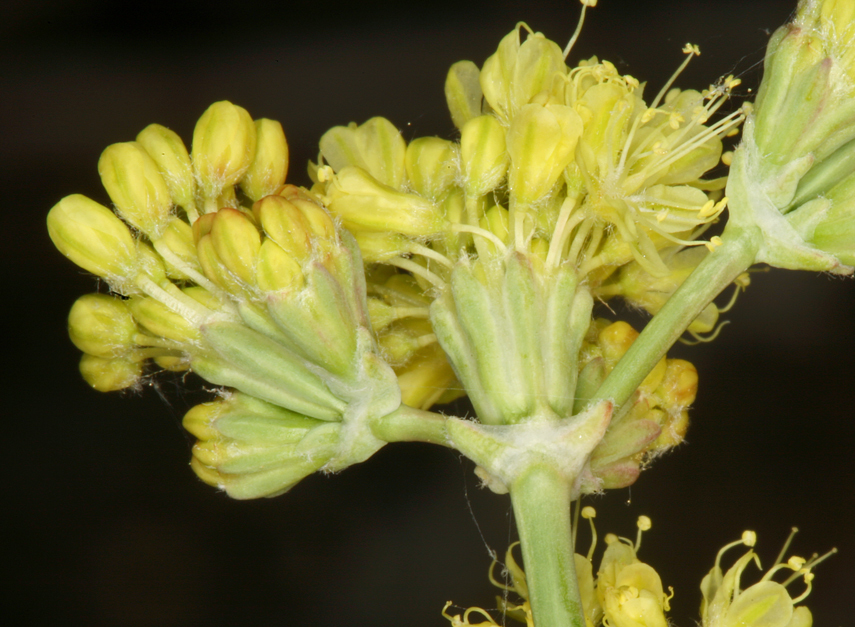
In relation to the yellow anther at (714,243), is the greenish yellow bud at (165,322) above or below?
below

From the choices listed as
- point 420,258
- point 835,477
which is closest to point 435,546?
point 835,477

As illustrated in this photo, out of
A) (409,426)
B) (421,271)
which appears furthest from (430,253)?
(409,426)

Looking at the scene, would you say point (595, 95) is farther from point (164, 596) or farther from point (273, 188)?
point (164, 596)

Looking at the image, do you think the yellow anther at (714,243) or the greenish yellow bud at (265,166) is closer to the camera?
the yellow anther at (714,243)

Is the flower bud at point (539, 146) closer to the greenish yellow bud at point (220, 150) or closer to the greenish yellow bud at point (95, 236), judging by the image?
the greenish yellow bud at point (220, 150)

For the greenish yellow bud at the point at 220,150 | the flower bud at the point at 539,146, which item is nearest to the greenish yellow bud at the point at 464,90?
the flower bud at the point at 539,146

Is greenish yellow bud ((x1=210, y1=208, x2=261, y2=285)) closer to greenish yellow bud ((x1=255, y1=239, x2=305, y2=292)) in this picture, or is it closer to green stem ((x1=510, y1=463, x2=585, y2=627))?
greenish yellow bud ((x1=255, y1=239, x2=305, y2=292))

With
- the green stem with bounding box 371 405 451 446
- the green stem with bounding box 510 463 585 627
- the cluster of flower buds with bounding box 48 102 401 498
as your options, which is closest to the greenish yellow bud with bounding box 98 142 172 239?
the cluster of flower buds with bounding box 48 102 401 498
